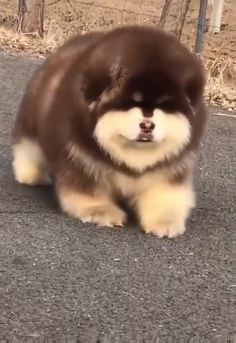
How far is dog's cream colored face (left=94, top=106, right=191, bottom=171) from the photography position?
342 cm

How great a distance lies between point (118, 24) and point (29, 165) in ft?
21.7

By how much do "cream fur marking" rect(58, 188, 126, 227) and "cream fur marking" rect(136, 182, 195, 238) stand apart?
16 cm

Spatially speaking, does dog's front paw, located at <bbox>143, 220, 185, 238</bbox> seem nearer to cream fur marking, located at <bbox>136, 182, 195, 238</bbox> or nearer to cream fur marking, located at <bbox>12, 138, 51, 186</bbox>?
cream fur marking, located at <bbox>136, 182, 195, 238</bbox>

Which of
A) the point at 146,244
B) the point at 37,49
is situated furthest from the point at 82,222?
the point at 37,49

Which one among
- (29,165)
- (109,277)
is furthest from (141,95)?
(29,165)

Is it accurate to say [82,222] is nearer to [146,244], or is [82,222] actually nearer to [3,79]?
[146,244]

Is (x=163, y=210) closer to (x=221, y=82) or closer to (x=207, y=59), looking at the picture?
(x=221, y=82)

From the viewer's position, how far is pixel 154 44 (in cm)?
349

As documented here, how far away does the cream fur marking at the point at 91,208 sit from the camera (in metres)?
3.79

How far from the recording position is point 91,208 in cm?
380

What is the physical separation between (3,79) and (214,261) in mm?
4209

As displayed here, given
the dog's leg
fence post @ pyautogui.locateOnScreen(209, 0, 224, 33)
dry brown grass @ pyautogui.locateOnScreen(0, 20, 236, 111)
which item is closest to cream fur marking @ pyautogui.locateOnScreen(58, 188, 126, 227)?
the dog's leg

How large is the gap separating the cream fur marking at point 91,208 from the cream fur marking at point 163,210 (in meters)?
0.16

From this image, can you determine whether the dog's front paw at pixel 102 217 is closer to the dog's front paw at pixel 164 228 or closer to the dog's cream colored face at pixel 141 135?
the dog's front paw at pixel 164 228
